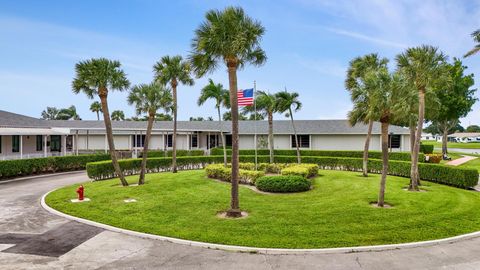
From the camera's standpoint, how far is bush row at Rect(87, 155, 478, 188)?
21.3 meters

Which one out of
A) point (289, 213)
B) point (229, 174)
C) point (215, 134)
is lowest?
point (289, 213)

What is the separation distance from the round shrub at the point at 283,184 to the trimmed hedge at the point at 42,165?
1964 centimetres

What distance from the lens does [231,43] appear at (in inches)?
509

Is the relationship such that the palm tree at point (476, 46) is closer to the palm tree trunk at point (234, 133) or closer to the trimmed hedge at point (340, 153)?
the trimmed hedge at point (340, 153)

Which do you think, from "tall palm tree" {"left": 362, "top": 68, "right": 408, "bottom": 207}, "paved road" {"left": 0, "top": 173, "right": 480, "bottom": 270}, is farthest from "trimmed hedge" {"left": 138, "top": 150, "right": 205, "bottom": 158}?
"tall palm tree" {"left": 362, "top": 68, "right": 408, "bottom": 207}

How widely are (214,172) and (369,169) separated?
1437 centimetres

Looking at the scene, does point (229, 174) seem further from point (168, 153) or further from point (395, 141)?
point (395, 141)

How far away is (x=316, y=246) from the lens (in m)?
10.2

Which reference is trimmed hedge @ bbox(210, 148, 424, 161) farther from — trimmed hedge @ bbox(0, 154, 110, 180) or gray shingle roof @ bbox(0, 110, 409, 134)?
A: trimmed hedge @ bbox(0, 154, 110, 180)

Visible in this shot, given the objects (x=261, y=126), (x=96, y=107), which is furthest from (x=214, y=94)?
(x=96, y=107)

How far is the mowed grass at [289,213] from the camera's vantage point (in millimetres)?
11070

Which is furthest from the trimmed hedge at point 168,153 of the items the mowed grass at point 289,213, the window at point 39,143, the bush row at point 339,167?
the mowed grass at point 289,213

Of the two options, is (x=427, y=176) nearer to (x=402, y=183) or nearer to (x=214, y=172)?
(x=402, y=183)

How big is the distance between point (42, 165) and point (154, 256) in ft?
78.3
